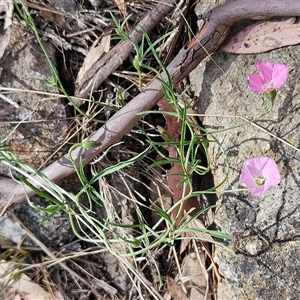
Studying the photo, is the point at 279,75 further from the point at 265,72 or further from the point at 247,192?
the point at 247,192

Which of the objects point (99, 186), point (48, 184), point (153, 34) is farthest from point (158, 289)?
point (153, 34)

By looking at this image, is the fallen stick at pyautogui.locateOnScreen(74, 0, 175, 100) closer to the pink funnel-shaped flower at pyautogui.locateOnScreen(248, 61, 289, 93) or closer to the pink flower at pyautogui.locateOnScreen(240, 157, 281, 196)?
the pink funnel-shaped flower at pyautogui.locateOnScreen(248, 61, 289, 93)

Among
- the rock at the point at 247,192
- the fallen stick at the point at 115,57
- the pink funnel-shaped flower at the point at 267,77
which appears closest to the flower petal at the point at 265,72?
the pink funnel-shaped flower at the point at 267,77

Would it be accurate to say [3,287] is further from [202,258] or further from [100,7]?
[100,7]

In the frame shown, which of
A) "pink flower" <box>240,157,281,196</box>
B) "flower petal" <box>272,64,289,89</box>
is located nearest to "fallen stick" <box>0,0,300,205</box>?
"flower petal" <box>272,64,289,89</box>

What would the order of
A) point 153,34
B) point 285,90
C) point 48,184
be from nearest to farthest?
1. point 285,90
2. point 48,184
3. point 153,34

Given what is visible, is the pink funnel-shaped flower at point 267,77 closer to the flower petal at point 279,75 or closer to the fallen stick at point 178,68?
the flower petal at point 279,75
